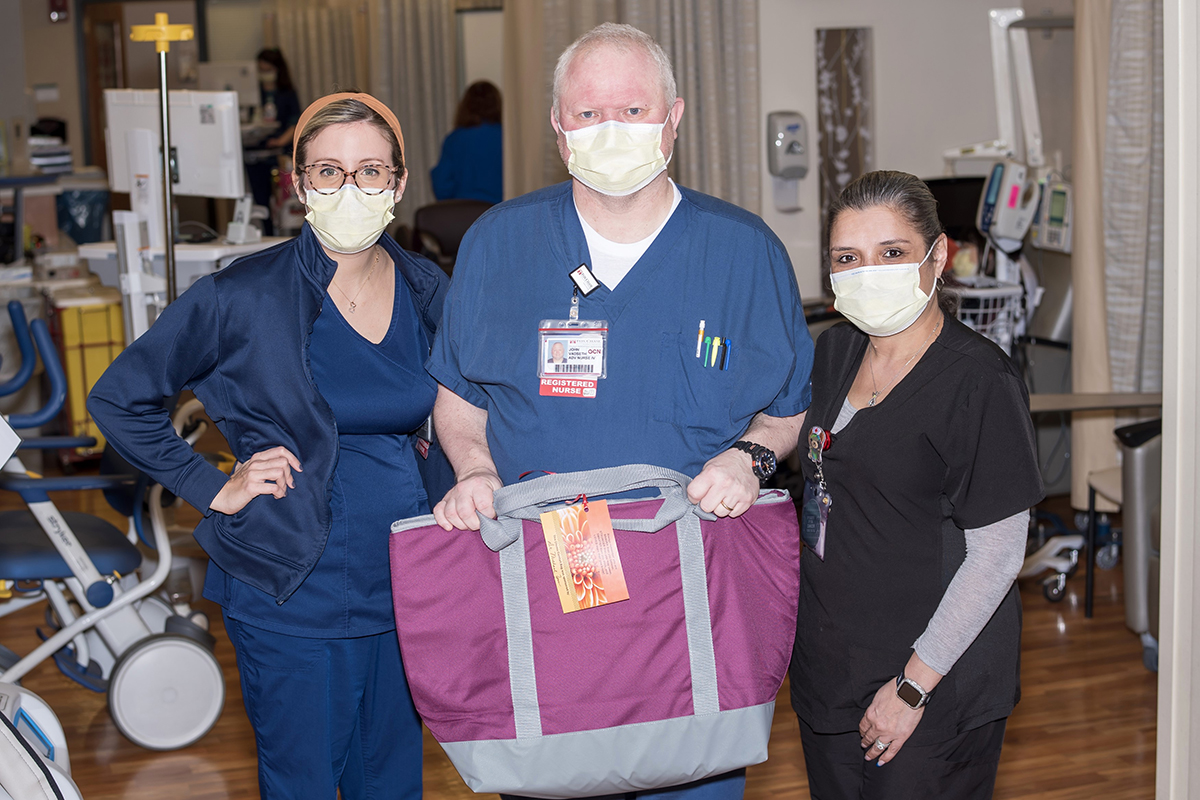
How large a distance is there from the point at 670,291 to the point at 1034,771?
6.32 ft

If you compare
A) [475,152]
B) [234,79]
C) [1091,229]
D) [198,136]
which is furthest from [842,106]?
[234,79]

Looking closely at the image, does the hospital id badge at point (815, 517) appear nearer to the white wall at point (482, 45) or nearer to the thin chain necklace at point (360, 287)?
the thin chain necklace at point (360, 287)

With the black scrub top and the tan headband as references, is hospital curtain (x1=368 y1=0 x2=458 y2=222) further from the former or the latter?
the black scrub top

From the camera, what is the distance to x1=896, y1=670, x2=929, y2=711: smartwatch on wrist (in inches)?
60.7

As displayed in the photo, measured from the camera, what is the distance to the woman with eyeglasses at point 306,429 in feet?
5.67

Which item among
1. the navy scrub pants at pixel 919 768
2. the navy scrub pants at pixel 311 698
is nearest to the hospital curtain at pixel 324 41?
the navy scrub pants at pixel 311 698

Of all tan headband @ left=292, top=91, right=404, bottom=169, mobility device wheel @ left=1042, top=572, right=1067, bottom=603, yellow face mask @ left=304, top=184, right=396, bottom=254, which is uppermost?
tan headband @ left=292, top=91, right=404, bottom=169

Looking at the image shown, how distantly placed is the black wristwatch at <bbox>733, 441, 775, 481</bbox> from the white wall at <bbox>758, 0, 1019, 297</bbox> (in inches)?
158

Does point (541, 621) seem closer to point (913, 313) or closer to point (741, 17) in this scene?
point (913, 313)

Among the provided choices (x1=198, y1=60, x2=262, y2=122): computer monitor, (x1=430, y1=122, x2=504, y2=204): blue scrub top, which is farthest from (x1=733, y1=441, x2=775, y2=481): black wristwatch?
(x1=198, y1=60, x2=262, y2=122): computer monitor

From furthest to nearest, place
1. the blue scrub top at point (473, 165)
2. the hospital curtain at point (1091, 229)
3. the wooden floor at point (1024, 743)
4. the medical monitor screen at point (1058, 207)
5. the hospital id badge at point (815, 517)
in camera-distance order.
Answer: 1. the blue scrub top at point (473, 165)
2. the medical monitor screen at point (1058, 207)
3. the hospital curtain at point (1091, 229)
4. the wooden floor at point (1024, 743)
5. the hospital id badge at point (815, 517)

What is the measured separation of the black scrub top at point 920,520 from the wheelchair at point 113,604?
2.01 meters

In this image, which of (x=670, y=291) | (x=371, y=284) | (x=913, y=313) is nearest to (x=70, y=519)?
(x=371, y=284)

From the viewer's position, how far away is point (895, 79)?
5531 millimetres
